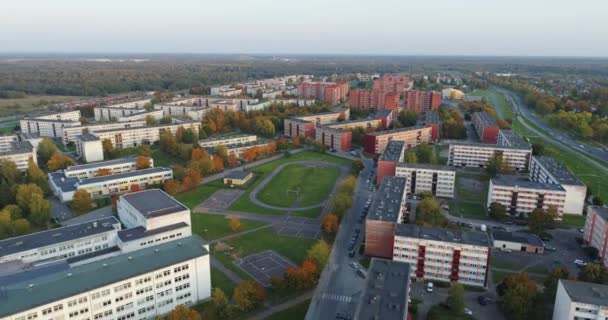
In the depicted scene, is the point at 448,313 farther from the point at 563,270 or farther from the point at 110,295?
the point at 110,295

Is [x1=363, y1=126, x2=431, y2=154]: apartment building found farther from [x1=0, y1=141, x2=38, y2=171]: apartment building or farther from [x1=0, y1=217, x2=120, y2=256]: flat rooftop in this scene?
[x1=0, y1=141, x2=38, y2=171]: apartment building

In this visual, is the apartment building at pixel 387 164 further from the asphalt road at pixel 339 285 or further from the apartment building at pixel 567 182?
the apartment building at pixel 567 182

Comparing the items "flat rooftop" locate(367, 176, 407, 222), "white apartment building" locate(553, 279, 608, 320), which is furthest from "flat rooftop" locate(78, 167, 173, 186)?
"white apartment building" locate(553, 279, 608, 320)

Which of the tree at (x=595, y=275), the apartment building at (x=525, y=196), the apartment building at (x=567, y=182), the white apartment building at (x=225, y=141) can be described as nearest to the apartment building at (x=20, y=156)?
the white apartment building at (x=225, y=141)

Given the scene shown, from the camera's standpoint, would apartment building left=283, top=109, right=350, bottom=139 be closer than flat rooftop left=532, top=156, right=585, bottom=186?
No

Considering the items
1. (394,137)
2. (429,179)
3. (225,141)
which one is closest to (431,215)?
(429,179)
